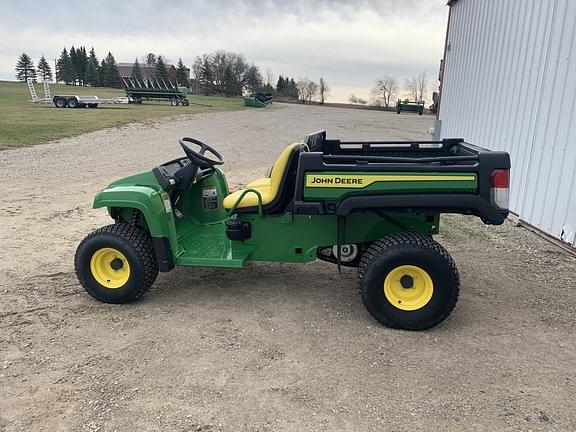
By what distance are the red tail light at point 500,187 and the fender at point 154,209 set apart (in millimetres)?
2393

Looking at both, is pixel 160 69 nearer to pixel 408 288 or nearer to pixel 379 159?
pixel 379 159

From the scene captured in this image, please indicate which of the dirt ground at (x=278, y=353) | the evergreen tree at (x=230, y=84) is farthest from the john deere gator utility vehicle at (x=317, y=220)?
the evergreen tree at (x=230, y=84)

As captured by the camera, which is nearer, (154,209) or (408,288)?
(408,288)

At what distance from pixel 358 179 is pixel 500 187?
0.96 meters

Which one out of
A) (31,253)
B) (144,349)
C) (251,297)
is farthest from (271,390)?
(31,253)

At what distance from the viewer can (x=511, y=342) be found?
324cm

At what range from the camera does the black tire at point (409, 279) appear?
3.24m

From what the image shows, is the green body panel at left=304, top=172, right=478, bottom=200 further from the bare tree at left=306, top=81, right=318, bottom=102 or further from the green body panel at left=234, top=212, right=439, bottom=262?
the bare tree at left=306, top=81, right=318, bottom=102

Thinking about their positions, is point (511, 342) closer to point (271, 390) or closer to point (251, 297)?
point (271, 390)

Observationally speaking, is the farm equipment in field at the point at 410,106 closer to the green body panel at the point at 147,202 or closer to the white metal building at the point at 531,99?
the white metal building at the point at 531,99

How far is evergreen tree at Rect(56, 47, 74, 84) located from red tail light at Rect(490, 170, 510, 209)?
9265cm

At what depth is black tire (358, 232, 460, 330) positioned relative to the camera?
127 inches

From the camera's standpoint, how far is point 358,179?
325 cm

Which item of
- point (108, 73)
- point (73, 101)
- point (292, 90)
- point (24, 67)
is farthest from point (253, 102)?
point (24, 67)
